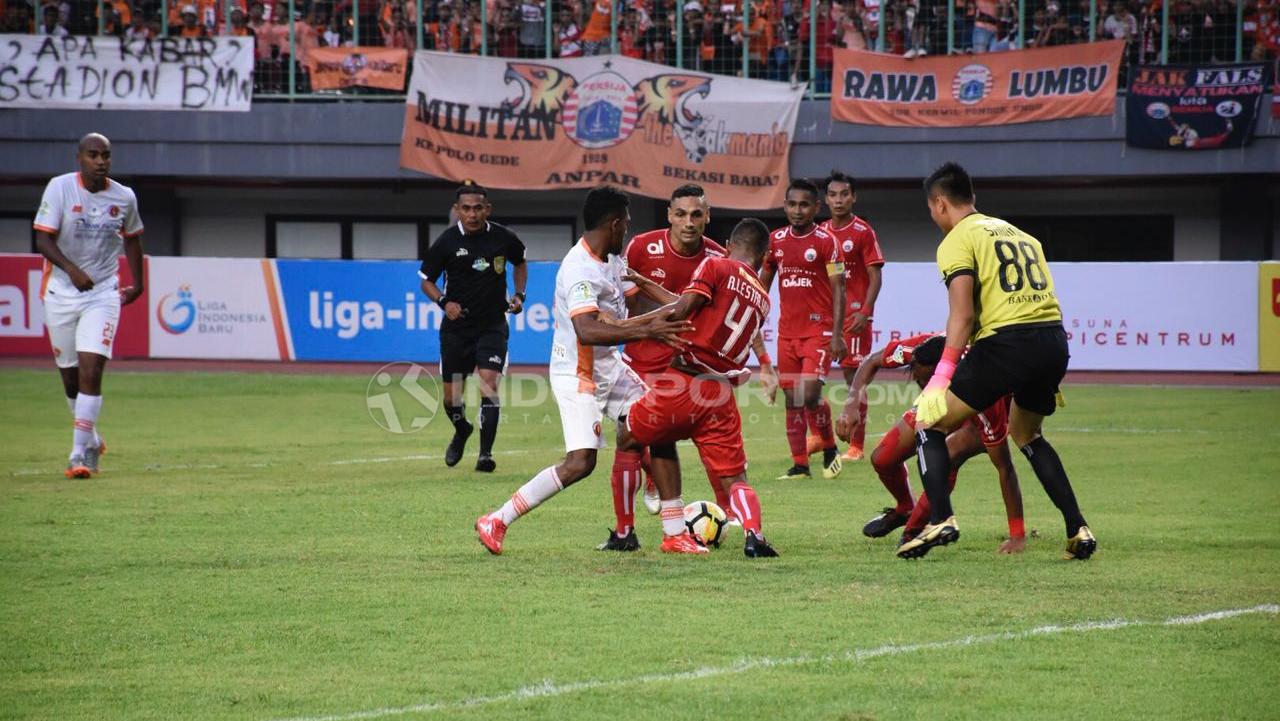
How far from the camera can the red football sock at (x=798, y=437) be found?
12789 millimetres

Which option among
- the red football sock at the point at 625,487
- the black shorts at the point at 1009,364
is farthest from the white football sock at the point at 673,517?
the black shorts at the point at 1009,364

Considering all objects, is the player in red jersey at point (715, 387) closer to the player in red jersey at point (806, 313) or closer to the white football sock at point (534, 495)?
the white football sock at point (534, 495)

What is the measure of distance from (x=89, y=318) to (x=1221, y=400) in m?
14.1

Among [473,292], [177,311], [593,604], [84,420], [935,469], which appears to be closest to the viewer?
[593,604]

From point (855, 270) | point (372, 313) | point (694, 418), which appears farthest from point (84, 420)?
point (372, 313)

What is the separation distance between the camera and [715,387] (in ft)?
27.5

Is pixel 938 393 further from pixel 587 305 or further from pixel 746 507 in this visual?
pixel 587 305

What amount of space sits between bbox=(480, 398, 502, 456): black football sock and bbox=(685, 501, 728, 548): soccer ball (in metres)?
4.55

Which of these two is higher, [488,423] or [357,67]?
[357,67]

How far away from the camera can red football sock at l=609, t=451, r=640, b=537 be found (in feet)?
28.9

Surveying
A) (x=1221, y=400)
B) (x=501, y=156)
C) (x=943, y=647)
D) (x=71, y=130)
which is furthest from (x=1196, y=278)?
(x=71, y=130)

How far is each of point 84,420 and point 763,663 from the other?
830 centimetres

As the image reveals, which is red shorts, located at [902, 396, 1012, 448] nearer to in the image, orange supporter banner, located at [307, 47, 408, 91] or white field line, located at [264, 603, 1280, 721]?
white field line, located at [264, 603, 1280, 721]

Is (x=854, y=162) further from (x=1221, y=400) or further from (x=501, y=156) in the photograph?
(x=1221, y=400)
